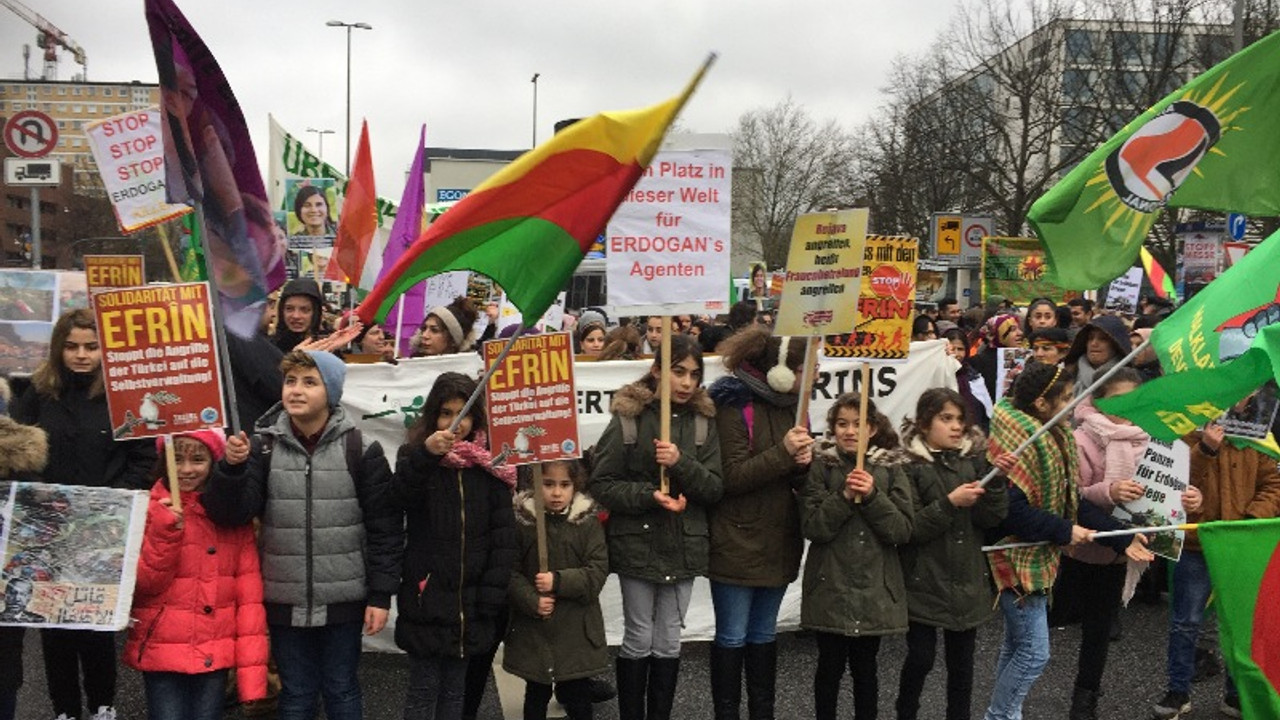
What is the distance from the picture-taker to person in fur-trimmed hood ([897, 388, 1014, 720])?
5.22 m

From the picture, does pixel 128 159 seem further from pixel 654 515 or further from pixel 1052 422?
pixel 1052 422

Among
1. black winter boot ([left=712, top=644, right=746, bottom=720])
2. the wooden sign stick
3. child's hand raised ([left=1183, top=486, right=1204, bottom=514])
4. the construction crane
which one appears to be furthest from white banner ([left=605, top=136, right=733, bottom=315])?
the construction crane

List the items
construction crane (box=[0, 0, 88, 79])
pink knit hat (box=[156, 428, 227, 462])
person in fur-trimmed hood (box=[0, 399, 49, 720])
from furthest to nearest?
construction crane (box=[0, 0, 88, 79]), pink knit hat (box=[156, 428, 227, 462]), person in fur-trimmed hood (box=[0, 399, 49, 720])

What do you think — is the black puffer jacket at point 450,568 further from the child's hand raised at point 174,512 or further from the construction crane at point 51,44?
the construction crane at point 51,44

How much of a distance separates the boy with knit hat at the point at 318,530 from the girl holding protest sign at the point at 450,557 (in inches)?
4.9

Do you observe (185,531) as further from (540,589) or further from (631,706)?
(631,706)

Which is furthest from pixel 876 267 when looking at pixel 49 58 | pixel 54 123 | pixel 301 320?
pixel 49 58

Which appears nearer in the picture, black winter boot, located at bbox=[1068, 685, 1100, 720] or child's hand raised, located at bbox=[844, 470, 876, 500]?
child's hand raised, located at bbox=[844, 470, 876, 500]

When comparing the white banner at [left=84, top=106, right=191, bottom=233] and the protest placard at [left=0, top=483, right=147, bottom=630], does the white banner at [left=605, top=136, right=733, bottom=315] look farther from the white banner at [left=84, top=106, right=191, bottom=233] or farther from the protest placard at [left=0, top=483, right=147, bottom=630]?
the white banner at [left=84, top=106, right=191, bottom=233]

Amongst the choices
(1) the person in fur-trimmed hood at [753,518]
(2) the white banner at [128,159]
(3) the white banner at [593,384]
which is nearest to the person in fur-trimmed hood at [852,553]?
(1) the person in fur-trimmed hood at [753,518]

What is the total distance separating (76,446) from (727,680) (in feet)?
9.65

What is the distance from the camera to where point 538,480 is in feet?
15.8

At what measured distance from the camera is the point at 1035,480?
17.4ft

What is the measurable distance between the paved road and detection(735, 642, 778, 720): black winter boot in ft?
1.65
